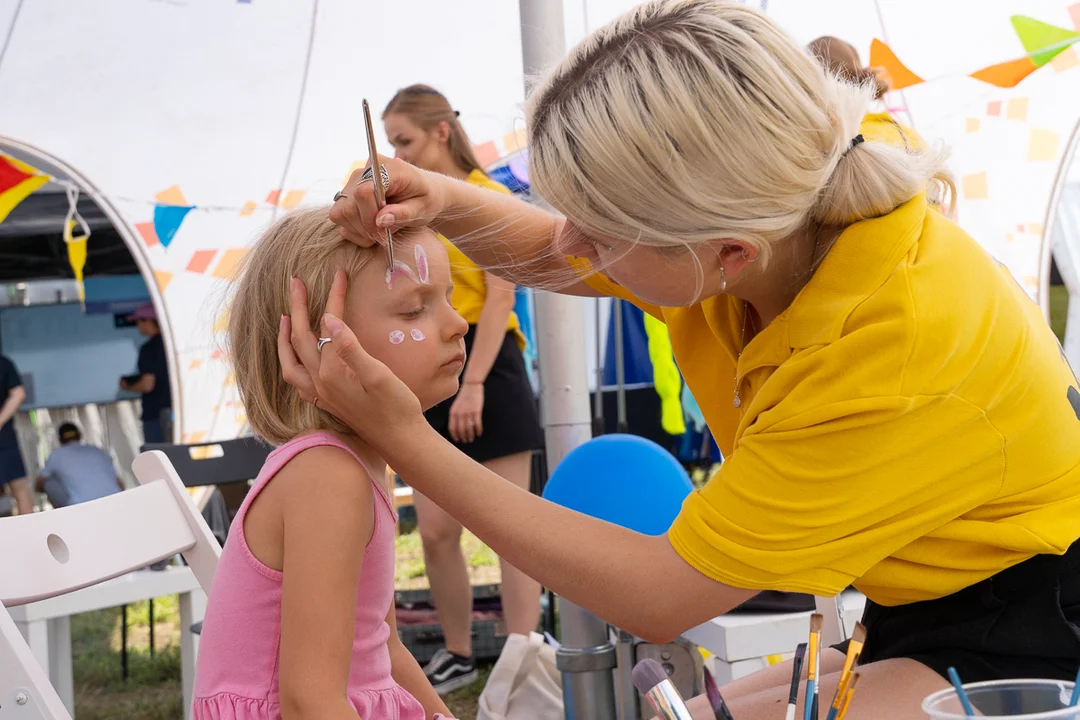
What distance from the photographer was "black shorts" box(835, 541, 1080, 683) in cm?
85

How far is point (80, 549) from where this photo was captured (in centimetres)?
109

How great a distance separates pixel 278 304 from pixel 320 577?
0.96 feet

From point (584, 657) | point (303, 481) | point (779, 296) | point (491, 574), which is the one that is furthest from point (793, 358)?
point (491, 574)

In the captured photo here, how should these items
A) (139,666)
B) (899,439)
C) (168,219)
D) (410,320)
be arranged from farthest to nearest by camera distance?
(168,219) → (139,666) → (410,320) → (899,439)

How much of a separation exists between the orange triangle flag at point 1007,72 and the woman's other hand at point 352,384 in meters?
2.70

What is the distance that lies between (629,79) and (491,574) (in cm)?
371

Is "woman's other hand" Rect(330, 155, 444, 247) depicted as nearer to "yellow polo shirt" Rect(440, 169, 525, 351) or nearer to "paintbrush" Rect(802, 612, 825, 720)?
"paintbrush" Rect(802, 612, 825, 720)

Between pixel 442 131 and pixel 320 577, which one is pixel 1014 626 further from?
pixel 442 131

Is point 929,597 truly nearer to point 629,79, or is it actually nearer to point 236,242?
point 629,79

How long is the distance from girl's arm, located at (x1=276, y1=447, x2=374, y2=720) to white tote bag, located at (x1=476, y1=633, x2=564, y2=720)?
2.88 ft

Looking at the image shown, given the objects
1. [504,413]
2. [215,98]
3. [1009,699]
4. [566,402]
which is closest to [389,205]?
[1009,699]

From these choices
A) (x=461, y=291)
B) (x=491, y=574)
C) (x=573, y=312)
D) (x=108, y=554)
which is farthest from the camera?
(x=491, y=574)

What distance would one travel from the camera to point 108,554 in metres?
1.12

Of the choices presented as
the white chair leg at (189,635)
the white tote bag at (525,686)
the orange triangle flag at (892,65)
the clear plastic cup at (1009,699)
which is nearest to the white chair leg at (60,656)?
the white chair leg at (189,635)
